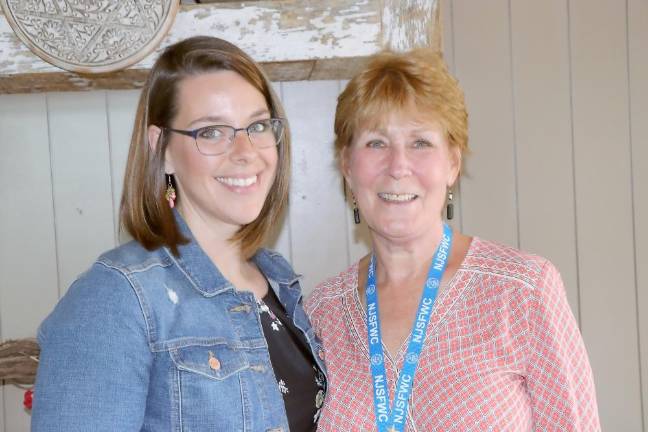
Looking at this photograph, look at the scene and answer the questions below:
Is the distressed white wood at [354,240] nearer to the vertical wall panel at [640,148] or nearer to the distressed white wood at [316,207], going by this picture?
the distressed white wood at [316,207]

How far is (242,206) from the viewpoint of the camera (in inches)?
54.6

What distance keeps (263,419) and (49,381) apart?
39 cm

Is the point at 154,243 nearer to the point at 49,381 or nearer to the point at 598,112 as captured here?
the point at 49,381

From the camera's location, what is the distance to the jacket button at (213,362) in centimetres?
124

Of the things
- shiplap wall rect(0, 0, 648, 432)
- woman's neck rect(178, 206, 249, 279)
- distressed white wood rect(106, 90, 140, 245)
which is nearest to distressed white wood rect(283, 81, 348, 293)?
Answer: shiplap wall rect(0, 0, 648, 432)

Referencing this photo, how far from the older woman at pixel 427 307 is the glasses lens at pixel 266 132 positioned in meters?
0.23

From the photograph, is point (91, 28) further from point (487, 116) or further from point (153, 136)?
point (487, 116)

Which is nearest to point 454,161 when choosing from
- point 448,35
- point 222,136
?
point 222,136

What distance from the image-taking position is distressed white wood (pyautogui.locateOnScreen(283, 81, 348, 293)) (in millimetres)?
2432

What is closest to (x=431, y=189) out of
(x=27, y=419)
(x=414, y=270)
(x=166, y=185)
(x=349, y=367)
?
(x=414, y=270)

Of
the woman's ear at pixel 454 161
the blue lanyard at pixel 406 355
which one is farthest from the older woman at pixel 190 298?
the woman's ear at pixel 454 161

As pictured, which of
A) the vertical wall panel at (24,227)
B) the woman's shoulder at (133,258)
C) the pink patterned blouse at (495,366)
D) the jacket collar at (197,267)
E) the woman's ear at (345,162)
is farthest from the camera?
the vertical wall panel at (24,227)

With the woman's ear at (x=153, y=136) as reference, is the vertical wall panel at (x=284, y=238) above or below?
below

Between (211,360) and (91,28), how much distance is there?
109 cm
